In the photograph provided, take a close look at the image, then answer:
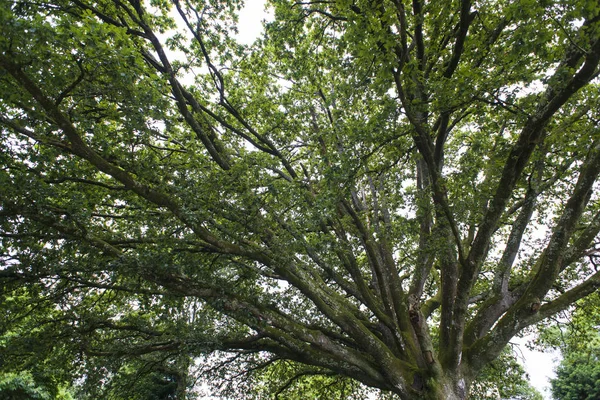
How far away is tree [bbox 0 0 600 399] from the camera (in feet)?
14.1

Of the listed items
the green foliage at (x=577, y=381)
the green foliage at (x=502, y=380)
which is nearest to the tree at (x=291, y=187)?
the green foliage at (x=502, y=380)

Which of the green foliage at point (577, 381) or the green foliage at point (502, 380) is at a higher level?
the green foliage at point (577, 381)

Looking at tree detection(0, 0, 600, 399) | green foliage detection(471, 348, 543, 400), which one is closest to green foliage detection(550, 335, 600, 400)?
green foliage detection(471, 348, 543, 400)

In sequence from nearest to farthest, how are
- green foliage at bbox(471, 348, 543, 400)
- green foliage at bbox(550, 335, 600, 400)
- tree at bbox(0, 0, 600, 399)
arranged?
tree at bbox(0, 0, 600, 399)
green foliage at bbox(471, 348, 543, 400)
green foliage at bbox(550, 335, 600, 400)

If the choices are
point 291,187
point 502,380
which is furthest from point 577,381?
point 291,187

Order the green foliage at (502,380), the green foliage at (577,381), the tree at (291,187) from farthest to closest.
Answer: the green foliage at (577,381) → the green foliage at (502,380) → the tree at (291,187)

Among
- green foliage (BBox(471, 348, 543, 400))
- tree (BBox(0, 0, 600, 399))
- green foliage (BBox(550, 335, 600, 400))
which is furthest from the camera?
green foliage (BBox(550, 335, 600, 400))

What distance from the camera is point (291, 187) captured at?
615 centimetres

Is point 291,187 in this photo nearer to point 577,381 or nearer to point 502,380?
point 502,380

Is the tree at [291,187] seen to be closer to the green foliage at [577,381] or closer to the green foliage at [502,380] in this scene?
the green foliage at [502,380]

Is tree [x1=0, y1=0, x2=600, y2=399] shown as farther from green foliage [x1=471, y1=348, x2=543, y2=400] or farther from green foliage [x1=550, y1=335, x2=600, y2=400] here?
green foliage [x1=550, y1=335, x2=600, y2=400]

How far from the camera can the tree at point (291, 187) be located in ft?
14.1

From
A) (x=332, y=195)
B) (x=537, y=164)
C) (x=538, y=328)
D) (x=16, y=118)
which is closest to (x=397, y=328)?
(x=332, y=195)

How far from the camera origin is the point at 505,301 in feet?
21.4
